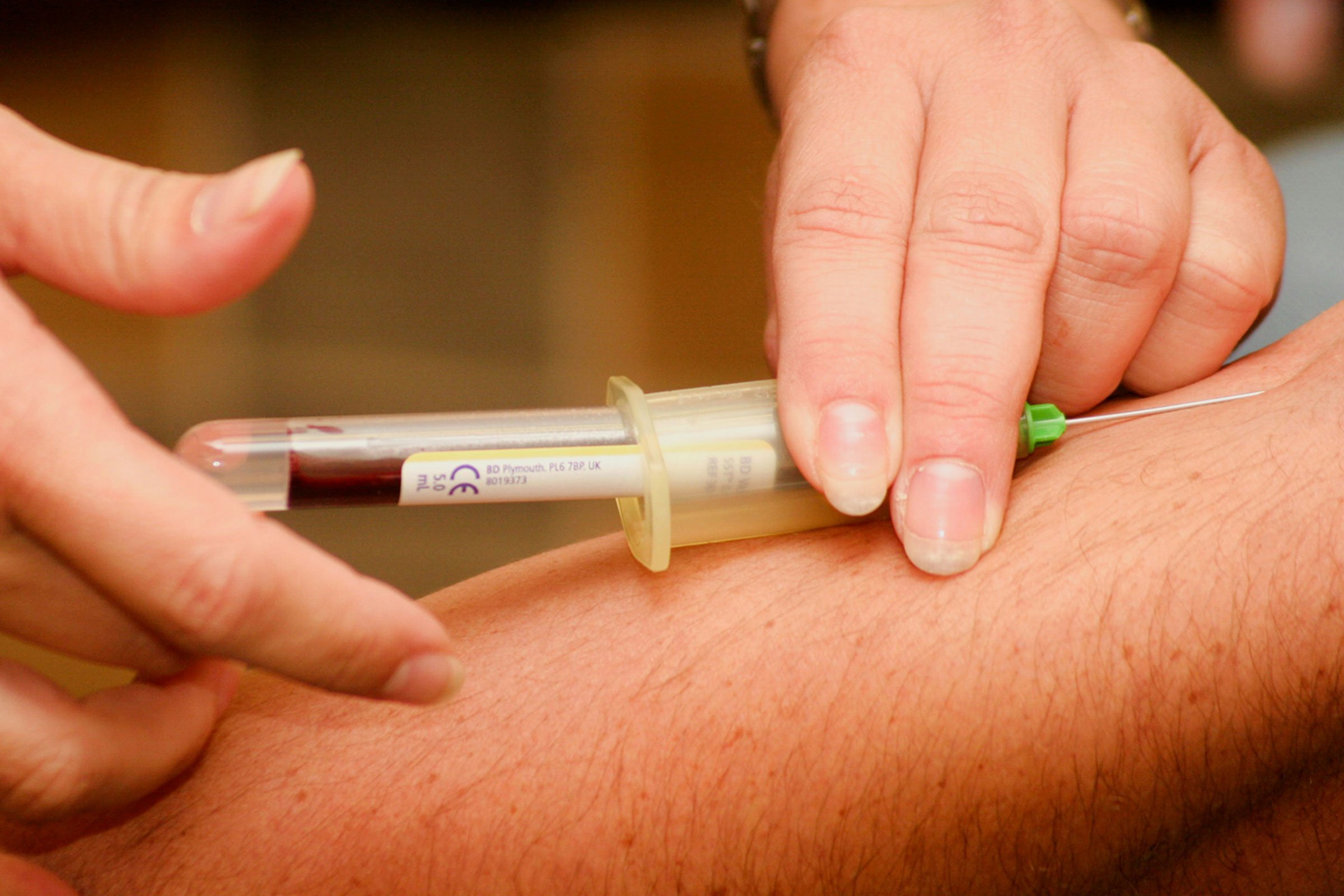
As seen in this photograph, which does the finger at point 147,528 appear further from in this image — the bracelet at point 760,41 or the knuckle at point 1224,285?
the bracelet at point 760,41

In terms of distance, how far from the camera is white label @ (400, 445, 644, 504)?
0.80 metres

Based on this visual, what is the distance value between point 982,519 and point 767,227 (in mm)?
621

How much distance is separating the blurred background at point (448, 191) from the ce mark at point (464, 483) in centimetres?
174

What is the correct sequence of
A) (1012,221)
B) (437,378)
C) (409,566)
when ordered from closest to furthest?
(1012,221), (409,566), (437,378)

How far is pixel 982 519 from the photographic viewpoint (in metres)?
0.82

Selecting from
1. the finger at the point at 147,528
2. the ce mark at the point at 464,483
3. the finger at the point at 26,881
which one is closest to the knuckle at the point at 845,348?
the ce mark at the point at 464,483

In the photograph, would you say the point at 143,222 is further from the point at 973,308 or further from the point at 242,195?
the point at 973,308

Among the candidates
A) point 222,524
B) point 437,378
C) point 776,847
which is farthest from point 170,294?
point 437,378

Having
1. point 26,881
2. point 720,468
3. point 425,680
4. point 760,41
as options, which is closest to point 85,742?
point 26,881

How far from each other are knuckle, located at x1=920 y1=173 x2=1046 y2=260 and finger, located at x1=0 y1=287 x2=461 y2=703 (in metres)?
0.59

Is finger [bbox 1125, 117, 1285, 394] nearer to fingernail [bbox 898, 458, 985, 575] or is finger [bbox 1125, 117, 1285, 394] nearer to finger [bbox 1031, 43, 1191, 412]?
finger [bbox 1031, 43, 1191, 412]

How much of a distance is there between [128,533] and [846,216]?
2.13ft

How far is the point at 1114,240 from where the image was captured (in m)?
0.91

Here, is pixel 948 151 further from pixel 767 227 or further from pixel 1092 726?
pixel 1092 726
